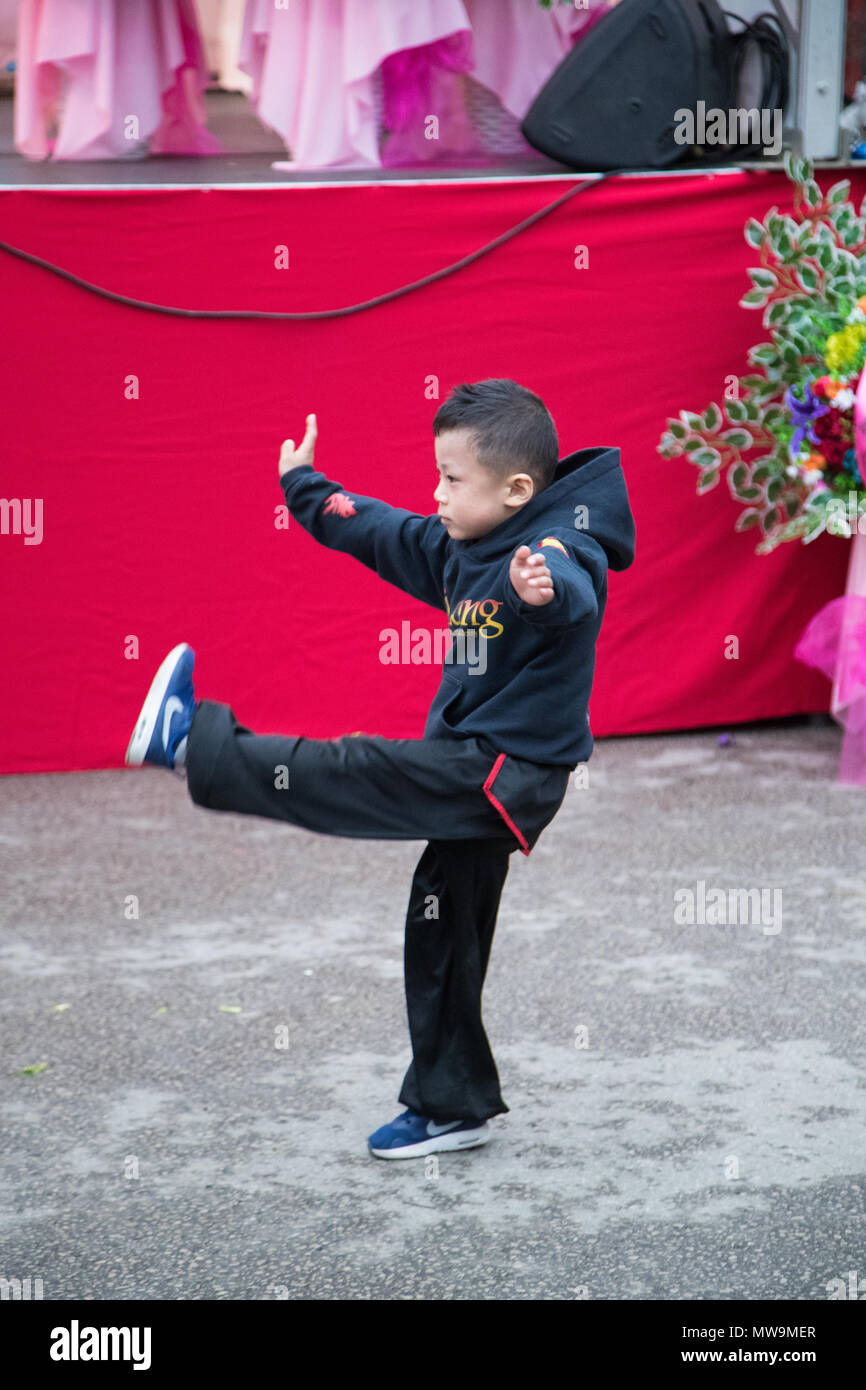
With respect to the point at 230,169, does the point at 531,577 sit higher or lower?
lower

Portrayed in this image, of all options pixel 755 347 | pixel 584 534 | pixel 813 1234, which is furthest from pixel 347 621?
pixel 813 1234

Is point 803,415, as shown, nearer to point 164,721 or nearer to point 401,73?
point 401,73

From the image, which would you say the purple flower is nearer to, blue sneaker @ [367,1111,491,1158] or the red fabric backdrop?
the red fabric backdrop

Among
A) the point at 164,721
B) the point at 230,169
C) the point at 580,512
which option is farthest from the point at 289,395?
the point at 164,721

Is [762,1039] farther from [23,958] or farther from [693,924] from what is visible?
[23,958]

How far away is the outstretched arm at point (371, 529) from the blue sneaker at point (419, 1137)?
37.6 inches

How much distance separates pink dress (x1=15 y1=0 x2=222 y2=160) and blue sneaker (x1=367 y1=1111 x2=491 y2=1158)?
3666mm

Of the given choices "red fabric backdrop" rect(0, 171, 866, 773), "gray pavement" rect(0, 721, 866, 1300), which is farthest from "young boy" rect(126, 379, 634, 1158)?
"red fabric backdrop" rect(0, 171, 866, 773)

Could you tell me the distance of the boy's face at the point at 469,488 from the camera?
8.54ft

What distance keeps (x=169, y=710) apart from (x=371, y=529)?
0.57 m

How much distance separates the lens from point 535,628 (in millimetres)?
2559

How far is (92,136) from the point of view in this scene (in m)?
5.23

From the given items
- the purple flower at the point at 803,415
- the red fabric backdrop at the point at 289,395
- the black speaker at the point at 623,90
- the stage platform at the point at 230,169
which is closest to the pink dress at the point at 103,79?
the stage platform at the point at 230,169

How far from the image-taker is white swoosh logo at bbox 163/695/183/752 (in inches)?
100
